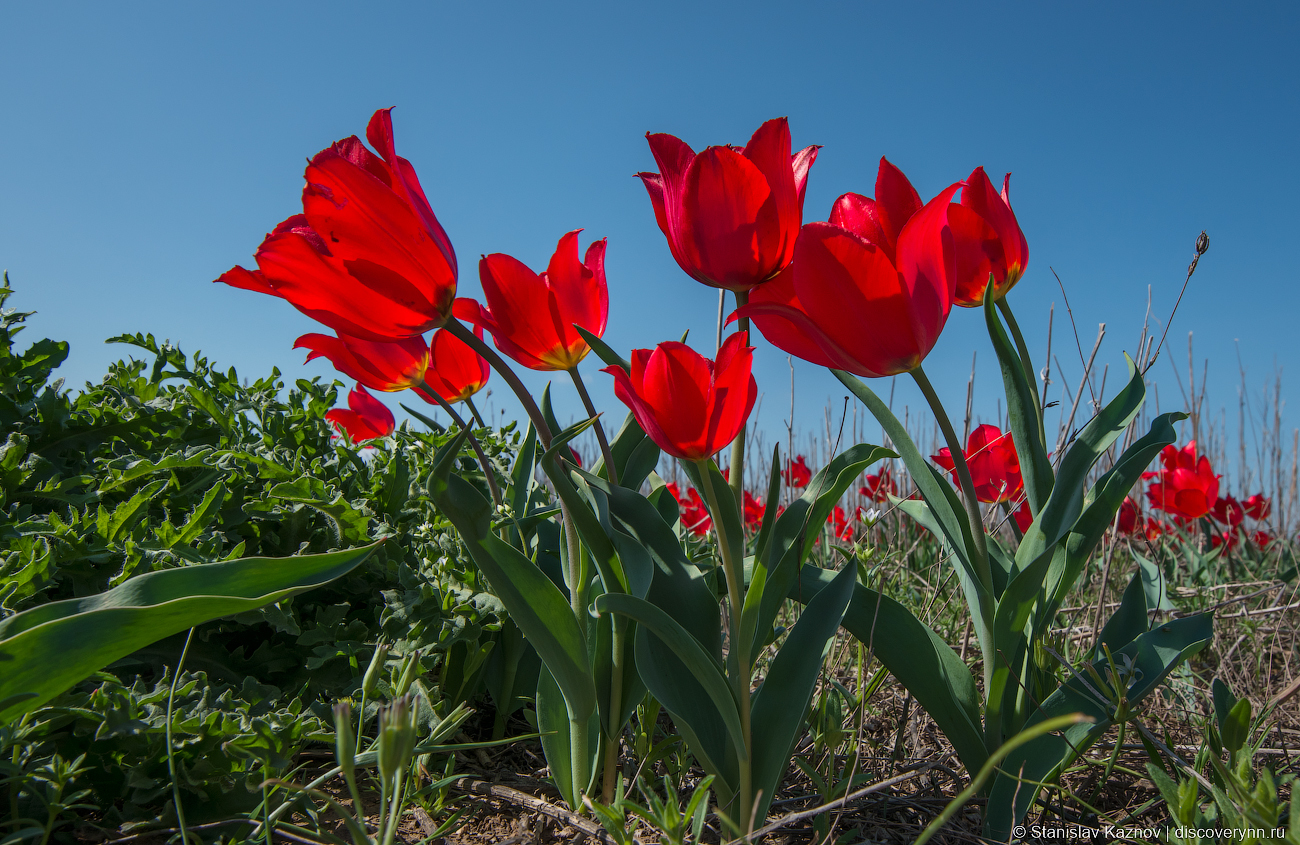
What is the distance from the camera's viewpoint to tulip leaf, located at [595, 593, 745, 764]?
72 centimetres

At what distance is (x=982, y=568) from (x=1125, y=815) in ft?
1.64

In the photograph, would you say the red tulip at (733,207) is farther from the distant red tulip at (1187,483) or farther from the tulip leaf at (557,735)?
the distant red tulip at (1187,483)

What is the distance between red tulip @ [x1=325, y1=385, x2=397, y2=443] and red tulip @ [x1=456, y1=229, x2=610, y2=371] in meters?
0.70

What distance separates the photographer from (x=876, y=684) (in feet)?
3.89

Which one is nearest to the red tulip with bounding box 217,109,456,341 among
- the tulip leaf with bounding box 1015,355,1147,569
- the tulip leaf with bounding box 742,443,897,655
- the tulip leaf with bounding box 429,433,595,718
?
the tulip leaf with bounding box 429,433,595,718

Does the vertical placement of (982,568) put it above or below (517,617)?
above

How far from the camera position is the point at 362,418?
1.55 meters

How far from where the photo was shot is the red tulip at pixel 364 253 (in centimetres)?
68

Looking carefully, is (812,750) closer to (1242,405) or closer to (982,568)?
(982,568)

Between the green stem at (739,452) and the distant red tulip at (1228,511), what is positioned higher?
the distant red tulip at (1228,511)

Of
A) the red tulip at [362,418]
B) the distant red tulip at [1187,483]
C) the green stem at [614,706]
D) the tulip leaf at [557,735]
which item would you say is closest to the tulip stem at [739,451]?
the green stem at [614,706]

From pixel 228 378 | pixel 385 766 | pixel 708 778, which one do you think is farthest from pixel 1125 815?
pixel 228 378

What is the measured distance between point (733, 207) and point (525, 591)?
0.47m

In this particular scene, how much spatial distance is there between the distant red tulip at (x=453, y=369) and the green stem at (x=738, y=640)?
41 cm
